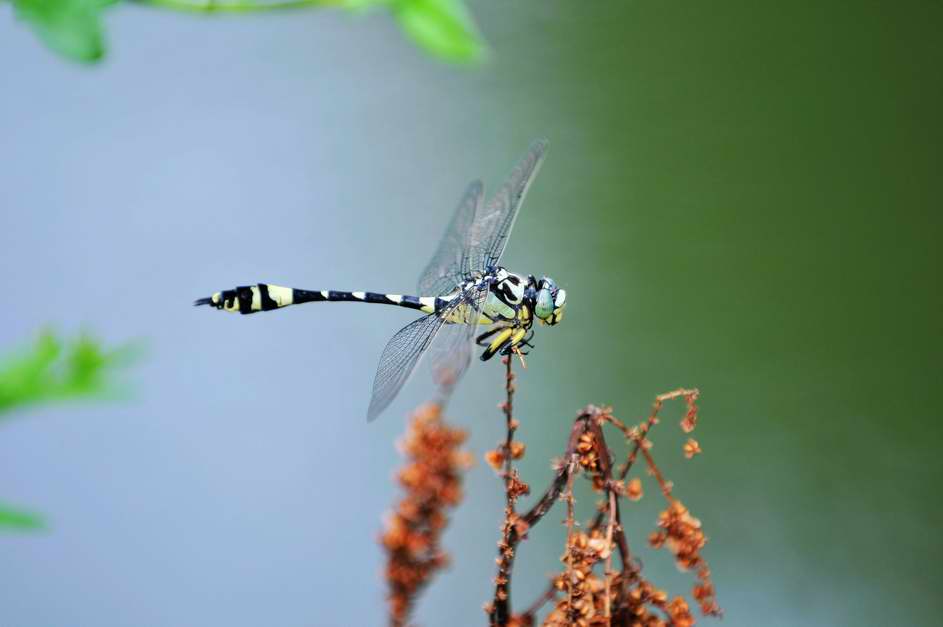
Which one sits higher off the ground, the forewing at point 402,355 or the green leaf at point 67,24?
Result: the forewing at point 402,355

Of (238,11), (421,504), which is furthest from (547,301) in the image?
(238,11)

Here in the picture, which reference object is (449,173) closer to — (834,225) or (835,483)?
(834,225)

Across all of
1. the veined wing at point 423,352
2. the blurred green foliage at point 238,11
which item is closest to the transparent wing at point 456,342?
the veined wing at point 423,352

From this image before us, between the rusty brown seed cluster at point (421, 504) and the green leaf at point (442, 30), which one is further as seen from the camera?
the rusty brown seed cluster at point (421, 504)

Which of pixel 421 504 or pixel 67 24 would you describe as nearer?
pixel 67 24

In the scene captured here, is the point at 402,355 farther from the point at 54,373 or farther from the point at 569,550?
the point at 54,373

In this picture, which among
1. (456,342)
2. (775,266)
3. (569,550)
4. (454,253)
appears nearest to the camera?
(569,550)

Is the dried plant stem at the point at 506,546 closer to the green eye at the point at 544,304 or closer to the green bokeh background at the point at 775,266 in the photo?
the green eye at the point at 544,304
